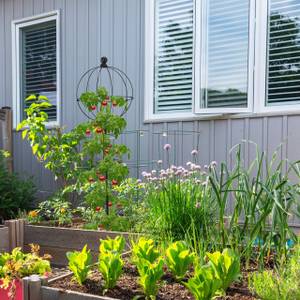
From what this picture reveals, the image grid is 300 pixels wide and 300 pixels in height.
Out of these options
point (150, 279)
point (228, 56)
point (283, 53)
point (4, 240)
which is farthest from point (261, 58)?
point (150, 279)

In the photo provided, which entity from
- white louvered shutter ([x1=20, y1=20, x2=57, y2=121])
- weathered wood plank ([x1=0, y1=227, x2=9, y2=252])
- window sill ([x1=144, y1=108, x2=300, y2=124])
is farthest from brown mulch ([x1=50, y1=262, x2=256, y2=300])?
white louvered shutter ([x1=20, y1=20, x2=57, y2=121])

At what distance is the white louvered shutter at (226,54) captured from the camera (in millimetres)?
4156

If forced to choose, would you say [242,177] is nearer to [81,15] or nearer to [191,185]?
[191,185]

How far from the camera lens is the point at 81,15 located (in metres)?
5.54

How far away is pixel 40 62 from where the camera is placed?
6176 millimetres

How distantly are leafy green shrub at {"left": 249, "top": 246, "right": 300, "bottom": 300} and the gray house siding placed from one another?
220cm

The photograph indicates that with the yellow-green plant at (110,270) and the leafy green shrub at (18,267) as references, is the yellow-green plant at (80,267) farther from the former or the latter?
the leafy green shrub at (18,267)

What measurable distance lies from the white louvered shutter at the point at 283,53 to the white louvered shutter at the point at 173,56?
856mm

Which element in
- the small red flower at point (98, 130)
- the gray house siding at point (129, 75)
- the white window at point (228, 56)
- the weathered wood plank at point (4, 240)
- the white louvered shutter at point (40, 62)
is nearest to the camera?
the weathered wood plank at point (4, 240)

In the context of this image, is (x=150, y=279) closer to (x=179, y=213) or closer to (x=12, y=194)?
(x=179, y=213)

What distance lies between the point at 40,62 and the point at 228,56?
9.84 feet

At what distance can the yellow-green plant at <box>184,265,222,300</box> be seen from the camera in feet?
5.71

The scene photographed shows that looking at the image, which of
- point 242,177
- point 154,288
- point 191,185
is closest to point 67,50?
point 191,185

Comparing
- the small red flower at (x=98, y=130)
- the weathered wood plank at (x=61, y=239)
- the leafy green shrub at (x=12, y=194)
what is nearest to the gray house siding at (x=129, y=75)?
the leafy green shrub at (x=12, y=194)
